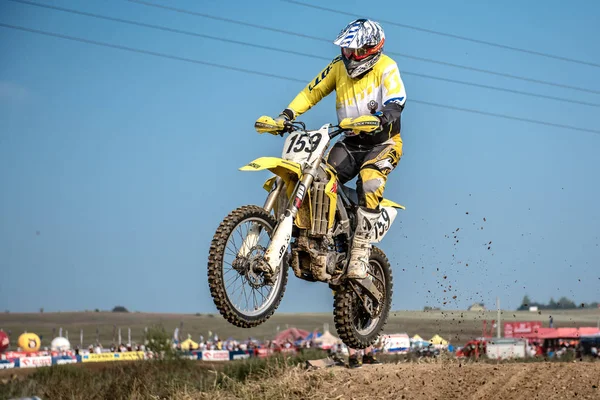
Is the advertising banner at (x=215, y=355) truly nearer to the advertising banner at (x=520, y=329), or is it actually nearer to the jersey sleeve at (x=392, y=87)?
the advertising banner at (x=520, y=329)

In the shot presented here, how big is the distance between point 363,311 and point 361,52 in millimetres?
3685

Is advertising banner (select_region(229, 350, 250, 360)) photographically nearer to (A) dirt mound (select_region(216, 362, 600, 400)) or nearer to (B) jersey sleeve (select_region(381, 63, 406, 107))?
(A) dirt mound (select_region(216, 362, 600, 400))

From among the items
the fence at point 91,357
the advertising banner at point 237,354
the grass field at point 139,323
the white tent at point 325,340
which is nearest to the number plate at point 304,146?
the fence at point 91,357

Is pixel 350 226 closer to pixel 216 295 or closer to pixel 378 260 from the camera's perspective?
pixel 378 260

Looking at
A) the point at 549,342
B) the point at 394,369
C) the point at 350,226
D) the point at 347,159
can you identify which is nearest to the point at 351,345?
the point at 394,369

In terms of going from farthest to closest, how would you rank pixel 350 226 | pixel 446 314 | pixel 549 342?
pixel 549 342
pixel 446 314
pixel 350 226

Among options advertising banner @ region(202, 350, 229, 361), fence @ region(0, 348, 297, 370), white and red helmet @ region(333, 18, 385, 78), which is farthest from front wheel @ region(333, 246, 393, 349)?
advertising banner @ region(202, 350, 229, 361)

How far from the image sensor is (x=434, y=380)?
10.9 meters

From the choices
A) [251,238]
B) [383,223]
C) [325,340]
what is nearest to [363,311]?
[383,223]

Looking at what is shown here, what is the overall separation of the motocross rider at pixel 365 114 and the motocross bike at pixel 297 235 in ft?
0.62

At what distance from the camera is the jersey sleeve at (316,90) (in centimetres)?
1131

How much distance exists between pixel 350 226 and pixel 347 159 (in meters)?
0.92

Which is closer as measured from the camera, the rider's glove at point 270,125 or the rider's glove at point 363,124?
the rider's glove at point 363,124

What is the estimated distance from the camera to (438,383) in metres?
10.8
